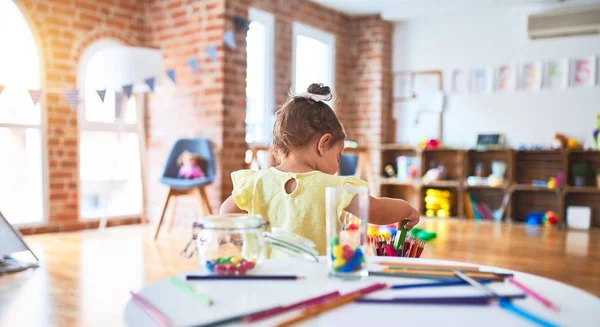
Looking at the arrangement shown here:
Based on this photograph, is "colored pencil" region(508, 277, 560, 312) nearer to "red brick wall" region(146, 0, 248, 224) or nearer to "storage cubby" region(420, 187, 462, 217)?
"red brick wall" region(146, 0, 248, 224)

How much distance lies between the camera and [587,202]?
5184 mm

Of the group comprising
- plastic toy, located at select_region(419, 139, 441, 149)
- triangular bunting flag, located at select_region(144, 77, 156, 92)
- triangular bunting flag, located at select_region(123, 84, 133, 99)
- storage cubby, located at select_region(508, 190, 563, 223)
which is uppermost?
triangular bunting flag, located at select_region(144, 77, 156, 92)

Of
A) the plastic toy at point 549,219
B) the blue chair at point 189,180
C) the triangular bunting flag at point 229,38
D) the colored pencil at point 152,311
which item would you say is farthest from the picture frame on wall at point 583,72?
the colored pencil at point 152,311

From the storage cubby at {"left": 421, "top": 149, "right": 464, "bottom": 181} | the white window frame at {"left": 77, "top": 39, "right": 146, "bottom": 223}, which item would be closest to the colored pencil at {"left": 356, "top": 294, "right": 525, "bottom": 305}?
the white window frame at {"left": 77, "top": 39, "right": 146, "bottom": 223}

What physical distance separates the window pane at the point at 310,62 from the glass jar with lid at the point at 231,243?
15.0 feet

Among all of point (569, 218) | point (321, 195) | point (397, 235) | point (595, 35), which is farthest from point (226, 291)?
point (595, 35)

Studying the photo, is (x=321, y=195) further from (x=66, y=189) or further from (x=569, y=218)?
(x=569, y=218)

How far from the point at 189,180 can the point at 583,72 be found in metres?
3.97

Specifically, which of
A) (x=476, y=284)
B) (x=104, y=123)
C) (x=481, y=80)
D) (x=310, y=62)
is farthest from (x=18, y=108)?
(x=481, y=80)

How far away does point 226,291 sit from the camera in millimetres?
739

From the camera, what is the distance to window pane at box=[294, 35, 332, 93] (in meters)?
5.54

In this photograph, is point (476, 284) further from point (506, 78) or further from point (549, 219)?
point (506, 78)

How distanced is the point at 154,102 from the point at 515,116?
12.1ft

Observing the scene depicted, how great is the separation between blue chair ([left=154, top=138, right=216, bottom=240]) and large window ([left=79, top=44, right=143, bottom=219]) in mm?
564
